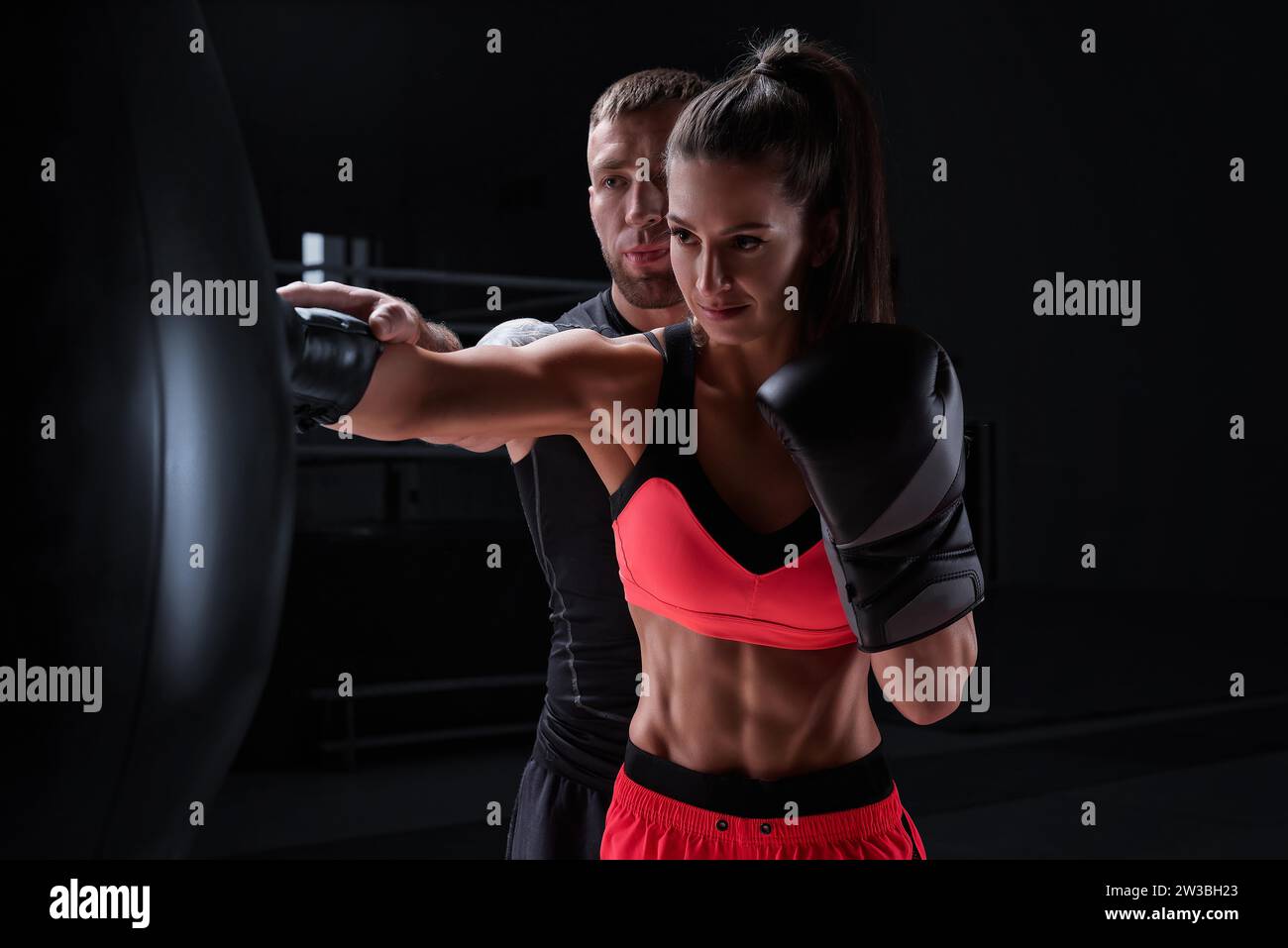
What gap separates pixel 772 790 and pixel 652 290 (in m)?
0.71

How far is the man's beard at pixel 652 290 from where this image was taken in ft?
5.31

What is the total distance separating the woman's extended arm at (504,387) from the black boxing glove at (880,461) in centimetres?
18

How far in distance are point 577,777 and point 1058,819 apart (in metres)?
2.55

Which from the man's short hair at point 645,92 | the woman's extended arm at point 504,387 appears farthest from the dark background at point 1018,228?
the woman's extended arm at point 504,387

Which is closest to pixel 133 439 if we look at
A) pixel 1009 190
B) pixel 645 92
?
pixel 645 92

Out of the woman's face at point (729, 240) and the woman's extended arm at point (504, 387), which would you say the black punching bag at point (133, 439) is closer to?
the woman's extended arm at point (504, 387)

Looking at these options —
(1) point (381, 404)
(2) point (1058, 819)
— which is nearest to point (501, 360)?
(1) point (381, 404)

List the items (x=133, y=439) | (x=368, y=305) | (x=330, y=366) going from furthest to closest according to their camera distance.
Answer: (x=368, y=305), (x=330, y=366), (x=133, y=439)

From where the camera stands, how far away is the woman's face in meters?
1.06

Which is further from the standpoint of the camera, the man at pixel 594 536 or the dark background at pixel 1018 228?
the dark background at pixel 1018 228

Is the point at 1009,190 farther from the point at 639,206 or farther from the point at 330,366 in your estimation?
the point at 330,366

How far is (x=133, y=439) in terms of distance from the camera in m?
0.47

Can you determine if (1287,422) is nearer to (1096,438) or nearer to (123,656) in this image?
(1096,438)

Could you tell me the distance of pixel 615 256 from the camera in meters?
1.64
